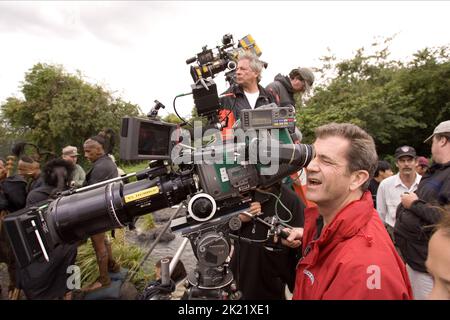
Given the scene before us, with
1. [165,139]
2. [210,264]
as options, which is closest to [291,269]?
[210,264]

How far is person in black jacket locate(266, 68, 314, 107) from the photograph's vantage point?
3.06m

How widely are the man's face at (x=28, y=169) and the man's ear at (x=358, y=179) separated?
3.67 m

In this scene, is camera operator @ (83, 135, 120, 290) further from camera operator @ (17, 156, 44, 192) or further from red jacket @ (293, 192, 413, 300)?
red jacket @ (293, 192, 413, 300)

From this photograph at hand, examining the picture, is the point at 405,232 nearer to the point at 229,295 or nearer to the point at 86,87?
the point at 229,295

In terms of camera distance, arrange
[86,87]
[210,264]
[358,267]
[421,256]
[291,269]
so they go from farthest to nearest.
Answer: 1. [86,87]
2. [421,256]
3. [291,269]
4. [210,264]
5. [358,267]

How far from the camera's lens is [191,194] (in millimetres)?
1532

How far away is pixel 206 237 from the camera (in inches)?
56.6

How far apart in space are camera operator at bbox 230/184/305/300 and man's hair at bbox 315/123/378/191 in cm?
74

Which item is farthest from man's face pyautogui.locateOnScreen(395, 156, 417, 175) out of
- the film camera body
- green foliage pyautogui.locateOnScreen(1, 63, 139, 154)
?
green foliage pyautogui.locateOnScreen(1, 63, 139, 154)

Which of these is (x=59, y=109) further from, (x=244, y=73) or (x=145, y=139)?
(x=145, y=139)

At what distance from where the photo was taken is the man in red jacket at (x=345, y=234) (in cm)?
103

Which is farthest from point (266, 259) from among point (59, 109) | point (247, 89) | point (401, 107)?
point (59, 109)

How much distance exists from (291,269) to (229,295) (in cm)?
81

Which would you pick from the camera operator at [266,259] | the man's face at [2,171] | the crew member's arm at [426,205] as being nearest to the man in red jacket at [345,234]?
the camera operator at [266,259]
